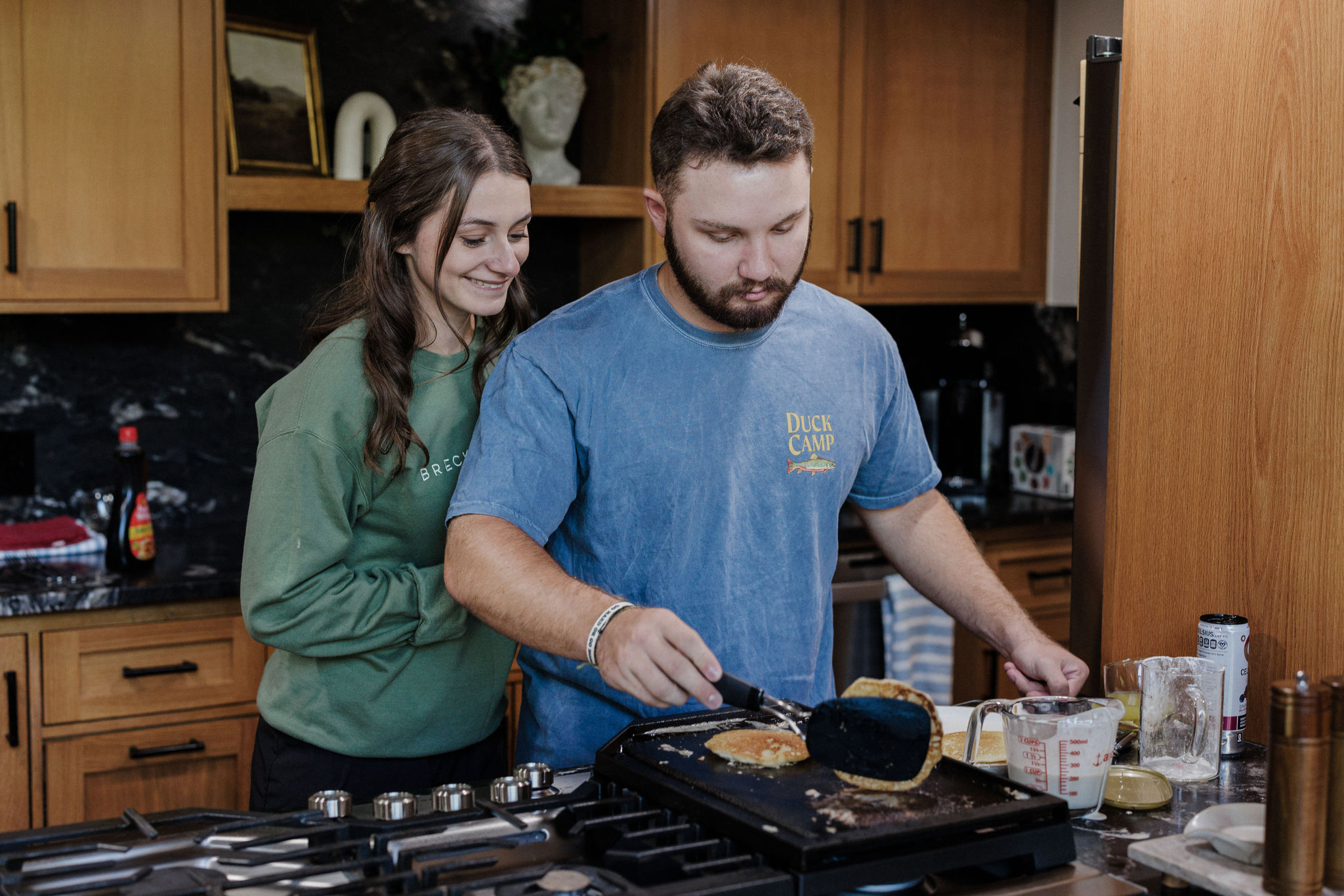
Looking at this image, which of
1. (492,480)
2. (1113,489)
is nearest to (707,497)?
(492,480)

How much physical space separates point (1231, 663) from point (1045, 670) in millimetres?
208

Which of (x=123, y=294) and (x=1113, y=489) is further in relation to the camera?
(x=123, y=294)

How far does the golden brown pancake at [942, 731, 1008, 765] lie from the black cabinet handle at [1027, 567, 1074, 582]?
1887 mm

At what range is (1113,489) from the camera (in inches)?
65.8

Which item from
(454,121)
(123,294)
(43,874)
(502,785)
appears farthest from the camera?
(123,294)

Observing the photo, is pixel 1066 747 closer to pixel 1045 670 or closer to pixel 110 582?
pixel 1045 670

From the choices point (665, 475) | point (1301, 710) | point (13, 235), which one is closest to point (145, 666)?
point (13, 235)

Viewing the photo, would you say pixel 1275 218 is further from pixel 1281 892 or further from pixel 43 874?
pixel 43 874

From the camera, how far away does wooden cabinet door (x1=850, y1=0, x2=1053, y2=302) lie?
340 centimetres

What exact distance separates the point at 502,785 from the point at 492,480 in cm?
38

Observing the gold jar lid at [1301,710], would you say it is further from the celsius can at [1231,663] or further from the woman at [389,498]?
the woman at [389,498]

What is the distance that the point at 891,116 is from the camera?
3.40 metres

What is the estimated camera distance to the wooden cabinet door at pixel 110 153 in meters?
2.51

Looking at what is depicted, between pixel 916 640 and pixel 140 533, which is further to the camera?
pixel 916 640
